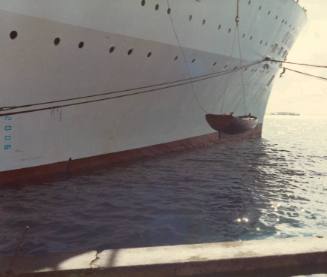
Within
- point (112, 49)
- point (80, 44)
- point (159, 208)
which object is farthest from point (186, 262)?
point (112, 49)

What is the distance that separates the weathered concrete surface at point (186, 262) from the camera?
407 cm

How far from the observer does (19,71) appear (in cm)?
994

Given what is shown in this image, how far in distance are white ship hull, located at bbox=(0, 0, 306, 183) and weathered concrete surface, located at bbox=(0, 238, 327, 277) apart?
6.19 meters

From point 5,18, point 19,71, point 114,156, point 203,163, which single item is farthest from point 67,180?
point 203,163

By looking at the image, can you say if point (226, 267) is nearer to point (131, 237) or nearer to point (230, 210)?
point (131, 237)

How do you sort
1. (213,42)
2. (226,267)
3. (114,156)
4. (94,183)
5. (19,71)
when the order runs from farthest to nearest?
1. (213,42)
2. (114,156)
3. (94,183)
4. (19,71)
5. (226,267)

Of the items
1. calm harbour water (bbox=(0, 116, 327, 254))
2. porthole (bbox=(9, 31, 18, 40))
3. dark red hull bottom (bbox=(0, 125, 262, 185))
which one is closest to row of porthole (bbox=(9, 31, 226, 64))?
porthole (bbox=(9, 31, 18, 40))

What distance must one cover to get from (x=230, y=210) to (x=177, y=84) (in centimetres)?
651

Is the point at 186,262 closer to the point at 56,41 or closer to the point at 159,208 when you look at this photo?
the point at 159,208

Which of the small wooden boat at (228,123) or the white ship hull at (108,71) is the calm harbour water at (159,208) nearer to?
the white ship hull at (108,71)

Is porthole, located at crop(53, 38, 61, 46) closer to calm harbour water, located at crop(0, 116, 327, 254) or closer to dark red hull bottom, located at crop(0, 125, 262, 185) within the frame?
dark red hull bottom, located at crop(0, 125, 262, 185)

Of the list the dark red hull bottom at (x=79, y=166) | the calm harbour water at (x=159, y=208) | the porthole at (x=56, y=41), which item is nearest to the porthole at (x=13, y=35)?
the porthole at (x=56, y=41)

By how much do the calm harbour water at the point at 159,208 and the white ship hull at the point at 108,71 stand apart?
1.26 m

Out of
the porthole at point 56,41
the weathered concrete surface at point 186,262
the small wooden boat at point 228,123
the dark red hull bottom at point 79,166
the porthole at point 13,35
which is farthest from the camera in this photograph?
the small wooden boat at point 228,123
